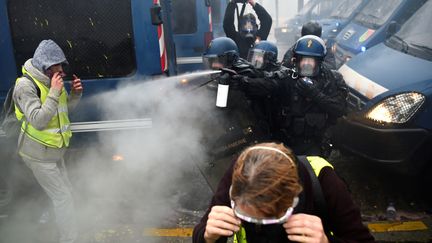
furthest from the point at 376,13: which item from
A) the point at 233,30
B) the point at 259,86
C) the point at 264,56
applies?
the point at 259,86

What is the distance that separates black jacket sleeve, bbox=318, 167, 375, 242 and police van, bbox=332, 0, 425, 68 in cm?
514

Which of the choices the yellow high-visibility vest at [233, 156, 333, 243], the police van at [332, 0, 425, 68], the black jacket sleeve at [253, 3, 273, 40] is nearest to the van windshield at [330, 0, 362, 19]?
the police van at [332, 0, 425, 68]

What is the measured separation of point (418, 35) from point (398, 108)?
1.50 meters

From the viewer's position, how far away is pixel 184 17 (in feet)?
21.5

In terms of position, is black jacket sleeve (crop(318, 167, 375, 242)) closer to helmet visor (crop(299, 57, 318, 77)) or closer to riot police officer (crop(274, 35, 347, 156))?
riot police officer (crop(274, 35, 347, 156))

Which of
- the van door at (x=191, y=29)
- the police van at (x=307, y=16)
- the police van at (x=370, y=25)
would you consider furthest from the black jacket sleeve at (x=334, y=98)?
Result: the police van at (x=307, y=16)

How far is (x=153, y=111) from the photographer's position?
392cm

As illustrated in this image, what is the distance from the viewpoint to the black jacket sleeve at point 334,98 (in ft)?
10.3

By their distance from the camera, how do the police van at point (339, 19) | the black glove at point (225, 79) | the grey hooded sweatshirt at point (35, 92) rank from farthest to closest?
the police van at point (339, 19) → the black glove at point (225, 79) → the grey hooded sweatshirt at point (35, 92)

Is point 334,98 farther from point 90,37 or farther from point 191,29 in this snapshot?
point 191,29

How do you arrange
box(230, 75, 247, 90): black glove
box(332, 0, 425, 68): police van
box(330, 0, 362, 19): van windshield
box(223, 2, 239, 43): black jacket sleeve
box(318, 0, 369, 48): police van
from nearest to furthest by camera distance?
box(230, 75, 247, 90): black glove, box(223, 2, 239, 43): black jacket sleeve, box(332, 0, 425, 68): police van, box(318, 0, 369, 48): police van, box(330, 0, 362, 19): van windshield

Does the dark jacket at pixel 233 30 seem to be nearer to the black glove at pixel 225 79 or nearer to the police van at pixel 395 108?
the police van at pixel 395 108

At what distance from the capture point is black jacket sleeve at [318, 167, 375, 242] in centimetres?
159

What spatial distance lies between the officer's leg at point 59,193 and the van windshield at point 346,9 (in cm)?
786
